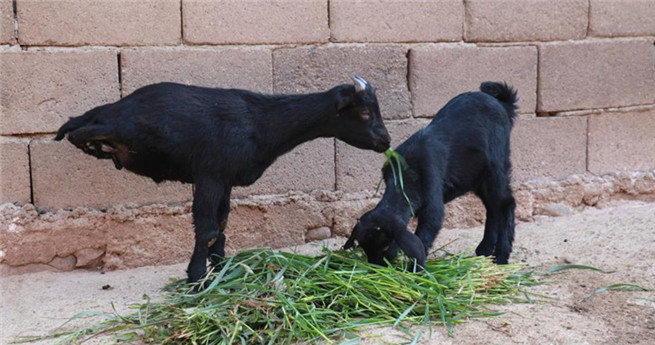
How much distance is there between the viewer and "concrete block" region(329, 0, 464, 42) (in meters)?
6.16

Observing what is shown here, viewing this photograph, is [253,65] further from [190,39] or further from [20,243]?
[20,243]

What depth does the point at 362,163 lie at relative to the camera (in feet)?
20.8

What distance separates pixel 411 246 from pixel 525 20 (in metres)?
3.09

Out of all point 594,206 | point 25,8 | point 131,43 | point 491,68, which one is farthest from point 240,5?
point 594,206

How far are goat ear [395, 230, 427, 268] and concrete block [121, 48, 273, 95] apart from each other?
6.21ft

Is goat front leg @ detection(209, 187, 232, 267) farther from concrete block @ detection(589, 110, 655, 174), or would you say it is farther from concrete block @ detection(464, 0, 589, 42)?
concrete block @ detection(589, 110, 655, 174)

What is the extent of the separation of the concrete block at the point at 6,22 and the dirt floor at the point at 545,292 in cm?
165

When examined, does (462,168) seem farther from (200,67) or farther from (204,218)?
(200,67)

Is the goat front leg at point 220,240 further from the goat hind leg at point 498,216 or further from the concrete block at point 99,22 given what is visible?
the goat hind leg at point 498,216

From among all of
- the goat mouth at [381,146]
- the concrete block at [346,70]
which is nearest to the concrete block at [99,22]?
the concrete block at [346,70]

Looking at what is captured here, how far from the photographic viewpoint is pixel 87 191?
552 centimetres

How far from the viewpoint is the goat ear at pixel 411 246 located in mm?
4574

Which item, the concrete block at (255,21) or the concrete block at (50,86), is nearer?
the concrete block at (50,86)

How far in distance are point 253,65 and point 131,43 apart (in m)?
0.91
